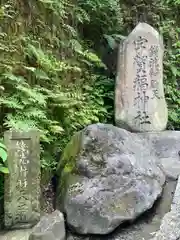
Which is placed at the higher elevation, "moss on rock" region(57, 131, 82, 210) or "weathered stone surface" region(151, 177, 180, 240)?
"moss on rock" region(57, 131, 82, 210)

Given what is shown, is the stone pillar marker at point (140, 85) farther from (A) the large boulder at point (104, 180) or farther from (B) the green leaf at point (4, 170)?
(B) the green leaf at point (4, 170)

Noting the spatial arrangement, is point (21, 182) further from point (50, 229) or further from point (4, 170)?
point (50, 229)

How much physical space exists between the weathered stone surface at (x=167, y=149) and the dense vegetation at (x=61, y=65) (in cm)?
119

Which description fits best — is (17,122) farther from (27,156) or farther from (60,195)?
(60,195)

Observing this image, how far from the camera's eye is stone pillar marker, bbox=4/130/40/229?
384 cm

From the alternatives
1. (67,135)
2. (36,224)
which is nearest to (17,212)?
(36,224)

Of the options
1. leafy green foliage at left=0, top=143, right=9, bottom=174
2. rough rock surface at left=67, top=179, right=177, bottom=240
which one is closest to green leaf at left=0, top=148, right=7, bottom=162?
leafy green foliage at left=0, top=143, right=9, bottom=174

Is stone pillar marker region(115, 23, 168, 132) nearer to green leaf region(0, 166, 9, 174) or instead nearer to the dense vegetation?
the dense vegetation

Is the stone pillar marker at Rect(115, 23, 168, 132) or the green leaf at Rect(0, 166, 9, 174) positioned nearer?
the green leaf at Rect(0, 166, 9, 174)

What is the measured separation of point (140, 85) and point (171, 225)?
3342 millimetres

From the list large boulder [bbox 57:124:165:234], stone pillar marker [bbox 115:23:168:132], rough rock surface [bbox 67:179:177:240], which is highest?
stone pillar marker [bbox 115:23:168:132]

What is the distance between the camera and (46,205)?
15.1ft

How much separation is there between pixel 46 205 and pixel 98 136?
1313 mm

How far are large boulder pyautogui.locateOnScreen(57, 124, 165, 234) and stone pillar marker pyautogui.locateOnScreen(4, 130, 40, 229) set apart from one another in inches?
18.4
